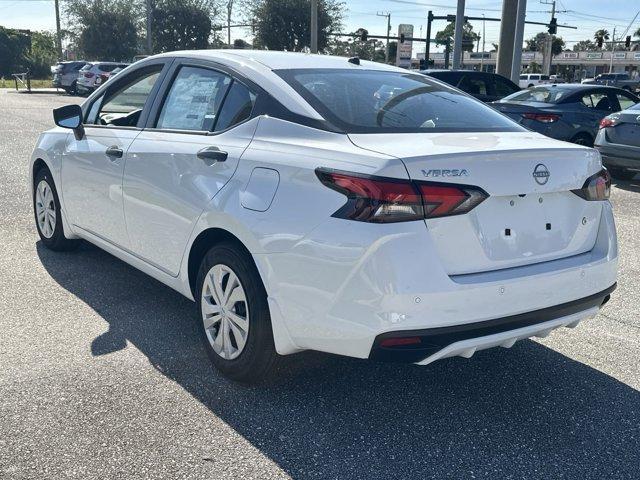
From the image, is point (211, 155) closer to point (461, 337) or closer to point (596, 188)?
point (461, 337)

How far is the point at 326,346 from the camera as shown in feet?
9.86

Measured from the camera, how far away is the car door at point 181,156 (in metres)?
3.54

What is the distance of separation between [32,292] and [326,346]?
9.19ft

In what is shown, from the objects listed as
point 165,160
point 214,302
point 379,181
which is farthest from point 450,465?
point 165,160

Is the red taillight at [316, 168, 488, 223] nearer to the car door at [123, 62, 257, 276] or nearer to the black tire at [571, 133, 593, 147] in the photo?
the car door at [123, 62, 257, 276]

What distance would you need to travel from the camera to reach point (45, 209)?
18.9ft

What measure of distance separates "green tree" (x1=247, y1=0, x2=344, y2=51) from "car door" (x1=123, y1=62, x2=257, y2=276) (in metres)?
46.7

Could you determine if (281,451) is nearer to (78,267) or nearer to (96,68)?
(78,267)

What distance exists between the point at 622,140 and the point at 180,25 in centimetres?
4777

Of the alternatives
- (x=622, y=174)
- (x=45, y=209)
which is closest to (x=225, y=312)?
(x=45, y=209)

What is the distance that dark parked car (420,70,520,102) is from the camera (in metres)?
13.9

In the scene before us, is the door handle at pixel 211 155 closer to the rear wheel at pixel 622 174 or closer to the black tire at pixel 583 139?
the rear wheel at pixel 622 174

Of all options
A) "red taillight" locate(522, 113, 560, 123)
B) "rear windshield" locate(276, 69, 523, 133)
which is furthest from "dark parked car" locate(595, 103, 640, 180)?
"rear windshield" locate(276, 69, 523, 133)

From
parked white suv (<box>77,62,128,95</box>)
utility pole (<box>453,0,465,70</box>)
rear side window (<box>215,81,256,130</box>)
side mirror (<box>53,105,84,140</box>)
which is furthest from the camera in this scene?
parked white suv (<box>77,62,128,95</box>)
